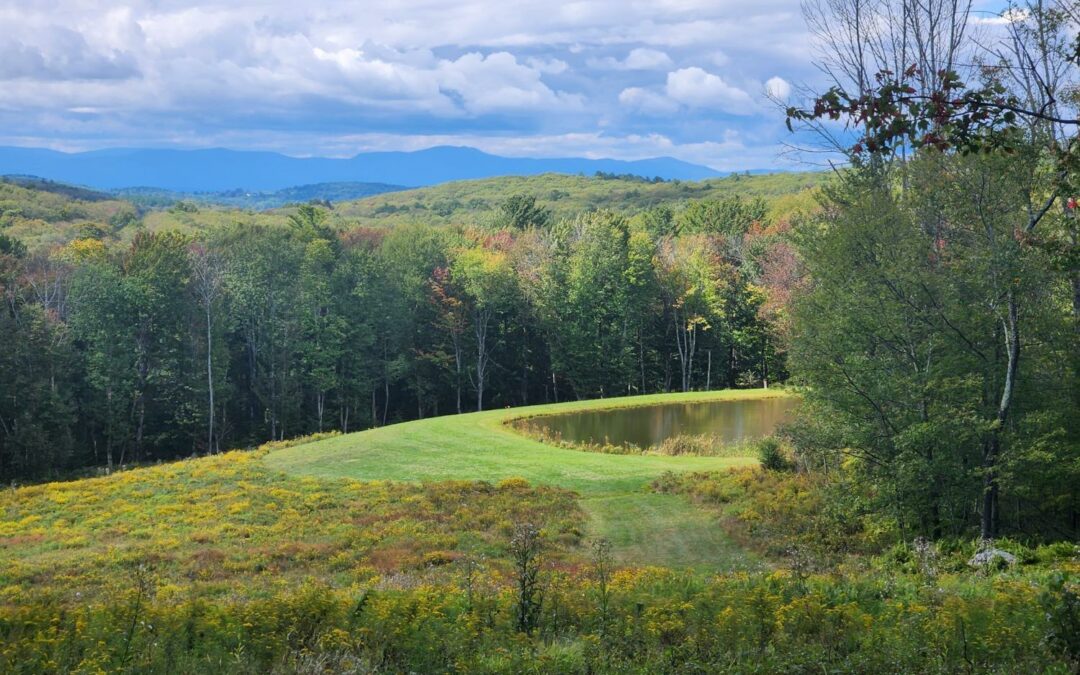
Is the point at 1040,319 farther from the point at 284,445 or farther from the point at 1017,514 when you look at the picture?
the point at 284,445

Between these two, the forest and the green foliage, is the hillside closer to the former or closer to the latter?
the green foliage

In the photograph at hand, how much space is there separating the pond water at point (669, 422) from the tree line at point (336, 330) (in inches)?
520

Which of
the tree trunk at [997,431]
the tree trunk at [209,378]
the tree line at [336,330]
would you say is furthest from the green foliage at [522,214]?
the tree trunk at [997,431]

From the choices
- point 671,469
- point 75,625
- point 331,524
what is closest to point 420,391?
point 671,469

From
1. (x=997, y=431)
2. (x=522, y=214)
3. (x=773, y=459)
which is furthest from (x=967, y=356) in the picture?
(x=522, y=214)

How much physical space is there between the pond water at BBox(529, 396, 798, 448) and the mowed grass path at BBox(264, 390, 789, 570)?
3.68 m

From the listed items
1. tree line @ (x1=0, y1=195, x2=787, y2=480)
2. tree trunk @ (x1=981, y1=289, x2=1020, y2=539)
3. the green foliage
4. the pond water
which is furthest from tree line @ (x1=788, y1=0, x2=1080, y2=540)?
the green foliage

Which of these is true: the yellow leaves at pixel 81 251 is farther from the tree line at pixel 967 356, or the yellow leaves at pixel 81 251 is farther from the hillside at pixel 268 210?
the tree line at pixel 967 356

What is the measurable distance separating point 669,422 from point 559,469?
14431 mm

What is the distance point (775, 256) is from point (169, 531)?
46484 millimetres

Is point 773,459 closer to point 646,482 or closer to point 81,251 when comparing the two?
point 646,482

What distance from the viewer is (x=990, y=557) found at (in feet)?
Result: 43.1

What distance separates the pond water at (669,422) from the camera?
3697 cm

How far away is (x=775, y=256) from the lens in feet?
188
